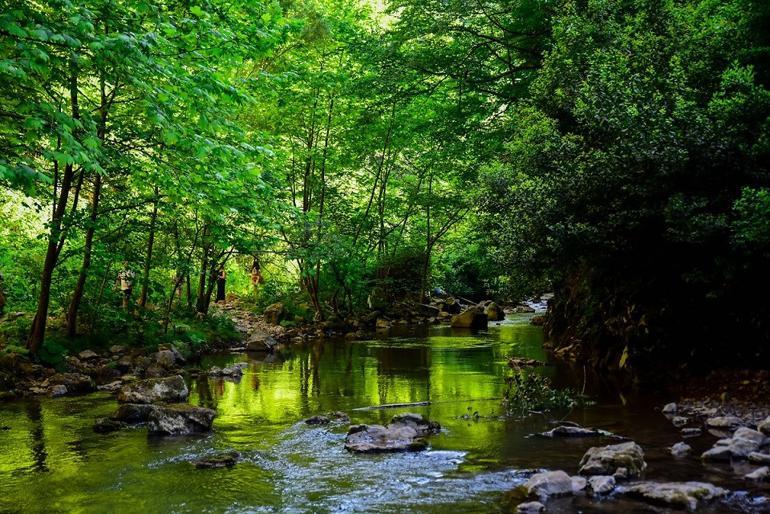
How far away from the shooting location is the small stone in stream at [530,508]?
4.97 metres

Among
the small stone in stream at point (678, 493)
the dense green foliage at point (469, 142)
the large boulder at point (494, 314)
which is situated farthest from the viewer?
the large boulder at point (494, 314)

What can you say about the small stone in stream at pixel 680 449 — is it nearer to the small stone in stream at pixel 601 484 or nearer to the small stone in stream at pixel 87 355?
the small stone in stream at pixel 601 484

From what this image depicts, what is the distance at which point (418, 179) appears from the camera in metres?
29.2

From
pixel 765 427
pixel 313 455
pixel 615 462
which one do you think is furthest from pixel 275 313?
pixel 615 462

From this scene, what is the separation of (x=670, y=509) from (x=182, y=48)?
301 inches

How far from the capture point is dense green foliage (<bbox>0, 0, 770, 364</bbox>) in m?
7.35

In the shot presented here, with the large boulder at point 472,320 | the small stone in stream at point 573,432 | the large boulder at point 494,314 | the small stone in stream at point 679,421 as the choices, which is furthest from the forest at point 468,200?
the large boulder at point 494,314

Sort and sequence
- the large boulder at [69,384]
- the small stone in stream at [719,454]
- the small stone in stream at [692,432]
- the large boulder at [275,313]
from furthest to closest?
the large boulder at [275,313]
the large boulder at [69,384]
the small stone in stream at [692,432]
the small stone in stream at [719,454]

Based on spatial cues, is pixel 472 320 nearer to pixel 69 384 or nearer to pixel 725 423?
pixel 69 384

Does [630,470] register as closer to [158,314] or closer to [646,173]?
[646,173]

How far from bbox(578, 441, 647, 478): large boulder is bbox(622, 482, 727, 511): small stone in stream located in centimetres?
45

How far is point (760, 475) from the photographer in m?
5.44

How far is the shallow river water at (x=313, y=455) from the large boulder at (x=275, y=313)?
11.6m

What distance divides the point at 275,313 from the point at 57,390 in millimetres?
13297
